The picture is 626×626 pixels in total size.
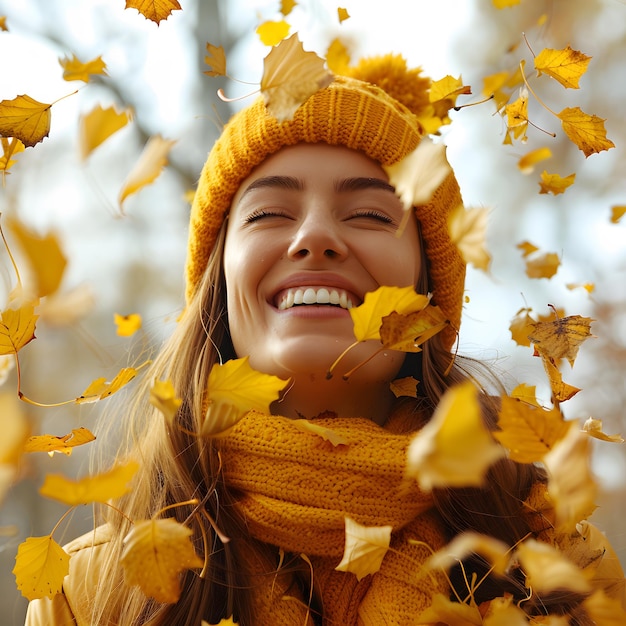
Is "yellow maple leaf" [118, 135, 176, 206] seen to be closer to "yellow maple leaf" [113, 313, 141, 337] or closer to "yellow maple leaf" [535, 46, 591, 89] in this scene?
"yellow maple leaf" [535, 46, 591, 89]

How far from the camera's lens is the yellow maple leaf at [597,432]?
1.00m

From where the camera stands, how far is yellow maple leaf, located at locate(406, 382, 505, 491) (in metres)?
0.45

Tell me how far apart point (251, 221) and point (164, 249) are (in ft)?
10.1

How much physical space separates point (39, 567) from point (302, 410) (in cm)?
50

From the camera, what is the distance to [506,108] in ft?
3.42

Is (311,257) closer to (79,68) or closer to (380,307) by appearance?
(380,307)

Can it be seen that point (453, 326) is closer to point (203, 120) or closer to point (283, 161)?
point (283, 161)

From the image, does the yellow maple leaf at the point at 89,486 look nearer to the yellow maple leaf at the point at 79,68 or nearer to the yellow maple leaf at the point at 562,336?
the yellow maple leaf at the point at 79,68

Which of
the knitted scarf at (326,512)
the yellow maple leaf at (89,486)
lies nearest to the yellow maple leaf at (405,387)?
the knitted scarf at (326,512)

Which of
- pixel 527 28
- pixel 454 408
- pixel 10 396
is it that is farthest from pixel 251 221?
pixel 527 28

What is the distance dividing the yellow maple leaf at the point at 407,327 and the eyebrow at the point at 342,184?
34cm

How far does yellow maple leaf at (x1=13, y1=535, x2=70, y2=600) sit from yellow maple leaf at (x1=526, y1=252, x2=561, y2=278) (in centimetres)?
100

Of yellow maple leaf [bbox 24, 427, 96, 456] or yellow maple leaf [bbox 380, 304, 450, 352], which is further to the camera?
yellow maple leaf [bbox 24, 427, 96, 456]

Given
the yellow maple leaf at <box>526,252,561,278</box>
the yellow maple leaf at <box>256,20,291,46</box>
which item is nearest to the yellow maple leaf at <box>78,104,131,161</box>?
the yellow maple leaf at <box>256,20,291,46</box>
